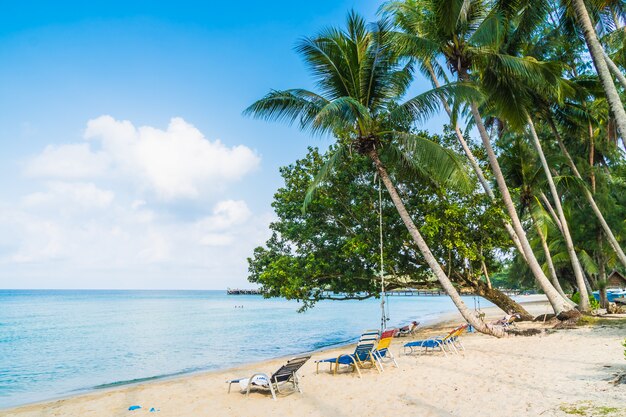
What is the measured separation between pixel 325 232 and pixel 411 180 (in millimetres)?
3881

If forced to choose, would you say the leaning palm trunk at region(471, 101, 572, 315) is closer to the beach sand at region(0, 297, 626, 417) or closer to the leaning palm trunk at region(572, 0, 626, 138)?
the beach sand at region(0, 297, 626, 417)

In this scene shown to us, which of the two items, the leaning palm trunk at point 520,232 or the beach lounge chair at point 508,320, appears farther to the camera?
the beach lounge chair at point 508,320

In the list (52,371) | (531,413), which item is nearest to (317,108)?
(531,413)

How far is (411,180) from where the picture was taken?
15312mm

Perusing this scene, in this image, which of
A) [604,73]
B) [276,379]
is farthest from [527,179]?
[276,379]

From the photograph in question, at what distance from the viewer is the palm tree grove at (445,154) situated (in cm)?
1145

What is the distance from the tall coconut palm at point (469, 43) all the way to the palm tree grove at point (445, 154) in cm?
4

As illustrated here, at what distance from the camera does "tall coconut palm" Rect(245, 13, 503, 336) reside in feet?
37.7

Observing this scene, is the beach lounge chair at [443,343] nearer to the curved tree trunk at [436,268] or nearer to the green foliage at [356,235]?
the curved tree trunk at [436,268]

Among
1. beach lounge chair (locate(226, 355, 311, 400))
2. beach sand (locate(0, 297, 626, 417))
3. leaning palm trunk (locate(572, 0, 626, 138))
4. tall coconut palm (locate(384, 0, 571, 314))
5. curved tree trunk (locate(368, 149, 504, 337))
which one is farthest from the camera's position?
curved tree trunk (locate(368, 149, 504, 337))

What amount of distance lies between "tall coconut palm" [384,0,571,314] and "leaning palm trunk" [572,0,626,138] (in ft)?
7.79

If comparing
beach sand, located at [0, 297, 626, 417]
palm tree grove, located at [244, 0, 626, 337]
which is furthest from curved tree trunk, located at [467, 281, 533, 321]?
beach sand, located at [0, 297, 626, 417]

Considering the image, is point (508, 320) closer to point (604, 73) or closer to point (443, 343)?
point (443, 343)

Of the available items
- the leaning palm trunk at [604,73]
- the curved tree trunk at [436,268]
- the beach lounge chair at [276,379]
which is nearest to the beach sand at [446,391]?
the beach lounge chair at [276,379]
